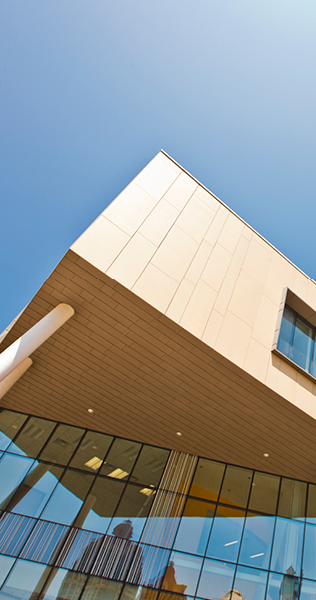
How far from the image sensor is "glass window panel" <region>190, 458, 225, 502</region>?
13961 mm

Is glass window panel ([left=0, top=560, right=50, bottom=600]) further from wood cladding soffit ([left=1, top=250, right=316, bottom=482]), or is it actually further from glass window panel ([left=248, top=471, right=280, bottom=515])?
glass window panel ([left=248, top=471, right=280, bottom=515])

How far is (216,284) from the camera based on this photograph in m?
10.1

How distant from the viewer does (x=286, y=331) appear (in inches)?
457

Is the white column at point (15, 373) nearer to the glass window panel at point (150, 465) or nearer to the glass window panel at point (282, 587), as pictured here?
the glass window panel at point (150, 465)

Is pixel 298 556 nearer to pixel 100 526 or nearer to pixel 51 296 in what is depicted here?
pixel 100 526

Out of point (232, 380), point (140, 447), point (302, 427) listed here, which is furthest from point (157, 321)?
point (140, 447)

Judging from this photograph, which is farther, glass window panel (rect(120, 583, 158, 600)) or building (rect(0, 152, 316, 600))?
glass window panel (rect(120, 583, 158, 600))

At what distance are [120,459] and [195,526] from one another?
3728 mm

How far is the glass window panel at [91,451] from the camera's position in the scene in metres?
14.5

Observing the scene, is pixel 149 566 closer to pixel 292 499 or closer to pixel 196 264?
pixel 292 499

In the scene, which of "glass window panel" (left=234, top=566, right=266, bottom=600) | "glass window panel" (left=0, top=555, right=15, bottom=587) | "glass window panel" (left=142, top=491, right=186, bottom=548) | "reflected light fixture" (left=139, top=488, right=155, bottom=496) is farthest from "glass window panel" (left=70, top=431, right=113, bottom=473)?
"glass window panel" (left=234, top=566, right=266, bottom=600)

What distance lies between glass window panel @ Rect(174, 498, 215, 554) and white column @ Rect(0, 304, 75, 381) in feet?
30.1

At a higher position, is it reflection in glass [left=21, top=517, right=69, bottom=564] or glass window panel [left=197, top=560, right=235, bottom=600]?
glass window panel [left=197, top=560, right=235, bottom=600]

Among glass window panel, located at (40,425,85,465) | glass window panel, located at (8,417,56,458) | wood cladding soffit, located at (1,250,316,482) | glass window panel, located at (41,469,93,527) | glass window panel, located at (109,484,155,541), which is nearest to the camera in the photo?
wood cladding soffit, located at (1,250,316,482)
